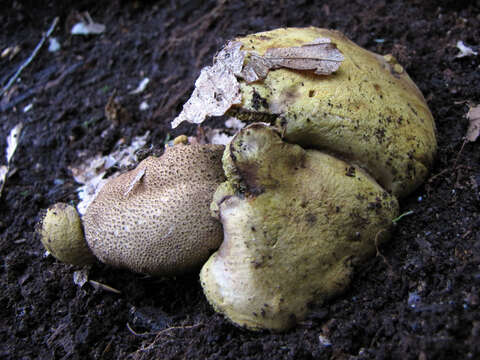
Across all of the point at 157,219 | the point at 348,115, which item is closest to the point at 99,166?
the point at 157,219

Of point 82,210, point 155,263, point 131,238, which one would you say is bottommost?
point 82,210

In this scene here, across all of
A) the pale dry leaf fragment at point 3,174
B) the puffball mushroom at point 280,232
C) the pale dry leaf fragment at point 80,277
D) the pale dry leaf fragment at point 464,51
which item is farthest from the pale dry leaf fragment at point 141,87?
the pale dry leaf fragment at point 464,51

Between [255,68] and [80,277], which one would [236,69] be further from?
[80,277]

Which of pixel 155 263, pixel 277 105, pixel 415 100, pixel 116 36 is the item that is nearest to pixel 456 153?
pixel 415 100

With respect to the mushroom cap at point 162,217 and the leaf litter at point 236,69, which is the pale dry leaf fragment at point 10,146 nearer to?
the mushroom cap at point 162,217

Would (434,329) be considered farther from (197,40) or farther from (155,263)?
(197,40)

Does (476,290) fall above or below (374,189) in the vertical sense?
below

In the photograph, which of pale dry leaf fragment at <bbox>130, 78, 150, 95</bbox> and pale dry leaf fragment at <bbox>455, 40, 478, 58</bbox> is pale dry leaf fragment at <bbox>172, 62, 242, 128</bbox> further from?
pale dry leaf fragment at <bbox>130, 78, 150, 95</bbox>
